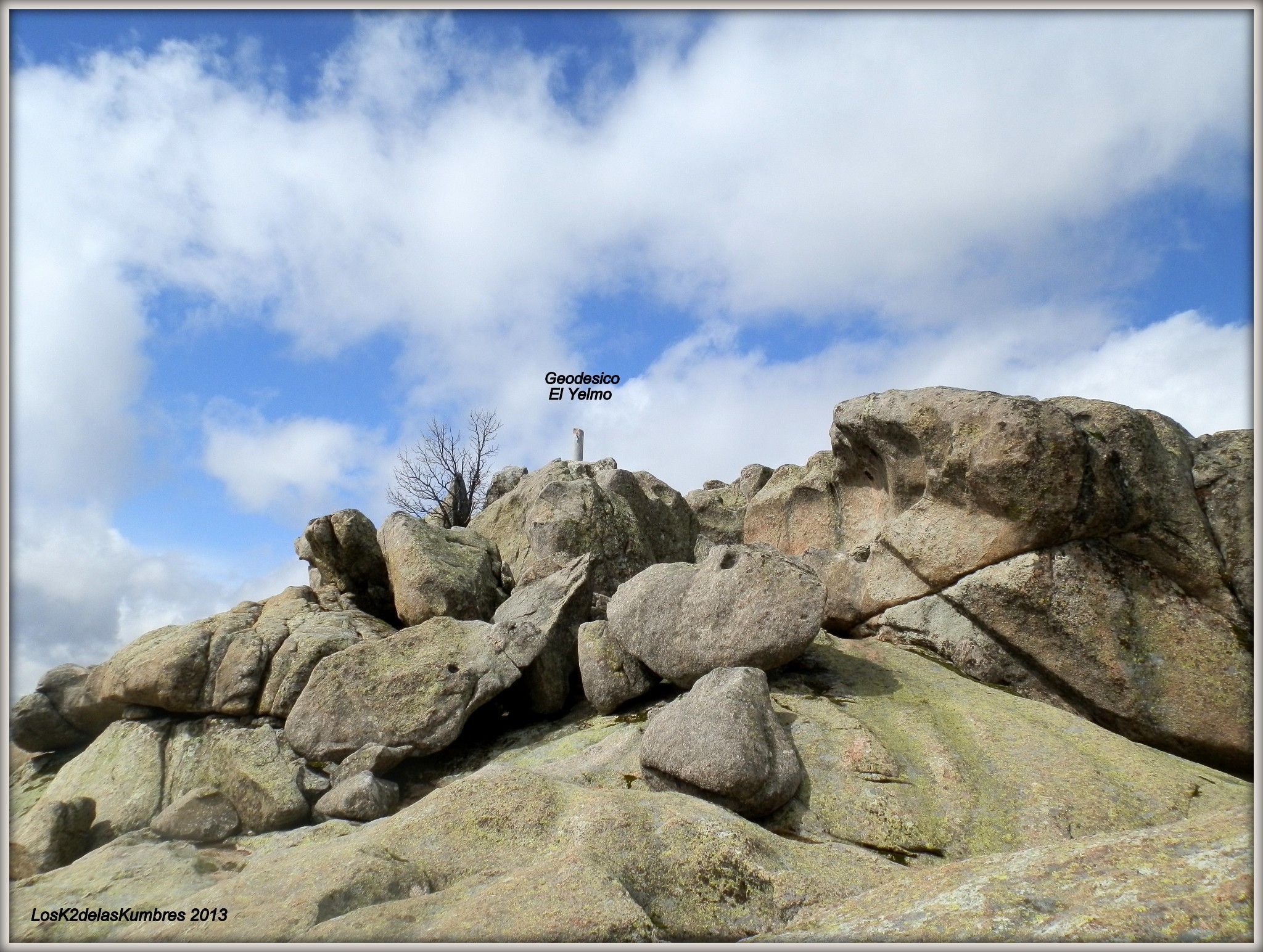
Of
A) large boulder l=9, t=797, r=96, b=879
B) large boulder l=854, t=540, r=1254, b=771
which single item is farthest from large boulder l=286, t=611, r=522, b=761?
large boulder l=854, t=540, r=1254, b=771

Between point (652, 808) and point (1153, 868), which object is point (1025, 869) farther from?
point (652, 808)

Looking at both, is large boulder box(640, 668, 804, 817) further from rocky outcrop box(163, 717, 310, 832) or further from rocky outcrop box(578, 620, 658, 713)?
rocky outcrop box(163, 717, 310, 832)

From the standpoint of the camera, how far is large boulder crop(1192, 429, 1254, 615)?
1438cm

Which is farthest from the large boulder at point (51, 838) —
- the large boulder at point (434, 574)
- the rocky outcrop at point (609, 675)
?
the rocky outcrop at point (609, 675)

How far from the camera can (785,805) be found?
1066 cm

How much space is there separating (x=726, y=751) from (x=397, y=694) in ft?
22.6

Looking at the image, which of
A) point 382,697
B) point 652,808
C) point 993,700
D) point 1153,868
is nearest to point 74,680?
point 382,697

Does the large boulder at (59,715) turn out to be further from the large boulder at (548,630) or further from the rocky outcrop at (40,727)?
the large boulder at (548,630)

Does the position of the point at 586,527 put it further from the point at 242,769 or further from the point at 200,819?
the point at 200,819

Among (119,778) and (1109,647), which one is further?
(119,778)

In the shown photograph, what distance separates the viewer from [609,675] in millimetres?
14609

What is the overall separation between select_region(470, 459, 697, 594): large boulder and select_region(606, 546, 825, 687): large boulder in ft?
11.2

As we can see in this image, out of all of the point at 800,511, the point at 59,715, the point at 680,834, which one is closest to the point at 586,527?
the point at 800,511

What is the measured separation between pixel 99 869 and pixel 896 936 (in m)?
9.80
